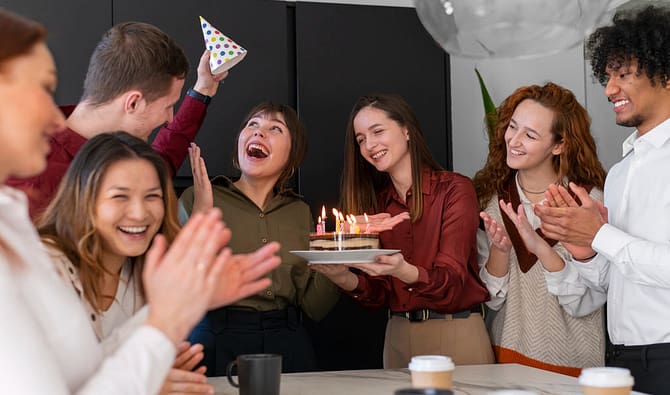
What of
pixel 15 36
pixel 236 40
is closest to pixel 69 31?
pixel 236 40

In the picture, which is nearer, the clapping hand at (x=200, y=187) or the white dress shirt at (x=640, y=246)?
the white dress shirt at (x=640, y=246)

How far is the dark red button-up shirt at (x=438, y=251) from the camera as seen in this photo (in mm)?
2260

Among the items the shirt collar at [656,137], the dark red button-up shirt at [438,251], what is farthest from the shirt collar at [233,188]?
the shirt collar at [656,137]

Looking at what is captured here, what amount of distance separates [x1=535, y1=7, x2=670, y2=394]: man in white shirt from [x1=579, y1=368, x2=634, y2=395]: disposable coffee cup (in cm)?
88

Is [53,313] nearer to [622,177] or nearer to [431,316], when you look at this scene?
[431,316]

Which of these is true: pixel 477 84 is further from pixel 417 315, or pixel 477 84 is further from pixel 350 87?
pixel 417 315

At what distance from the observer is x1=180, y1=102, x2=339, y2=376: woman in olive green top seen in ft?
7.18

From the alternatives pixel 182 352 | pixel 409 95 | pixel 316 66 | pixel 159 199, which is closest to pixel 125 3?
pixel 316 66

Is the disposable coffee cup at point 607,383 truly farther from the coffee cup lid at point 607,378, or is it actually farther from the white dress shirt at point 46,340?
the white dress shirt at point 46,340

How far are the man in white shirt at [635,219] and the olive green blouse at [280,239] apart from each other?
69cm

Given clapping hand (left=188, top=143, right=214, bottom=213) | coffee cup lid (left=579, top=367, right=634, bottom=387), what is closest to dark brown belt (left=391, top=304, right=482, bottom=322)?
clapping hand (left=188, top=143, right=214, bottom=213)

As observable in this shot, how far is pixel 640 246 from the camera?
197 cm

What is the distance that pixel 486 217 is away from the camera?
2.30 m

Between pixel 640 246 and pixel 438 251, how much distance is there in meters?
0.60
